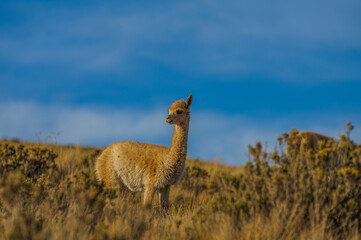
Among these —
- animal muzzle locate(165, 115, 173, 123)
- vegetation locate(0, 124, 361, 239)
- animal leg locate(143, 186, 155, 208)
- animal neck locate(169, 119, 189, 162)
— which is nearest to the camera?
vegetation locate(0, 124, 361, 239)

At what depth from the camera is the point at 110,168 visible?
787 cm

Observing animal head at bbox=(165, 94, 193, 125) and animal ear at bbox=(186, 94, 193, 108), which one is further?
animal ear at bbox=(186, 94, 193, 108)

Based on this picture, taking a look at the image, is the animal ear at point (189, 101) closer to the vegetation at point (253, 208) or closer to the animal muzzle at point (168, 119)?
the animal muzzle at point (168, 119)

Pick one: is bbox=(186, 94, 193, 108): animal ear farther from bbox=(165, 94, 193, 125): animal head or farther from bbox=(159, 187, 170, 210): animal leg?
bbox=(159, 187, 170, 210): animal leg

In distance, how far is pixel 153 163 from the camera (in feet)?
24.1

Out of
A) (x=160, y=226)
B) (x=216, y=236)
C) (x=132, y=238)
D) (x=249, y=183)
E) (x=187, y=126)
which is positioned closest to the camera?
(x=216, y=236)

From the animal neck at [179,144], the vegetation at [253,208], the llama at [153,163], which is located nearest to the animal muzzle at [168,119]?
the llama at [153,163]

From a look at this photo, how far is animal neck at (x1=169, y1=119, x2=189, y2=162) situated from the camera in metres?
7.27

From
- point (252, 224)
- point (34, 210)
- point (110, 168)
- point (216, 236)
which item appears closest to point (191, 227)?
point (216, 236)

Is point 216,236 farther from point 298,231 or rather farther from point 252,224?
point 298,231

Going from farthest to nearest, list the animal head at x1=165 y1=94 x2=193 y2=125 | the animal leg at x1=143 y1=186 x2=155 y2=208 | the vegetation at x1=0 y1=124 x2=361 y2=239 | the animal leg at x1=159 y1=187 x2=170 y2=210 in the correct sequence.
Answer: the animal leg at x1=159 y1=187 x2=170 y2=210 < the animal head at x1=165 y1=94 x2=193 y2=125 < the animal leg at x1=143 y1=186 x2=155 y2=208 < the vegetation at x1=0 y1=124 x2=361 y2=239

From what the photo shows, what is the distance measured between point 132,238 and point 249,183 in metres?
1.84

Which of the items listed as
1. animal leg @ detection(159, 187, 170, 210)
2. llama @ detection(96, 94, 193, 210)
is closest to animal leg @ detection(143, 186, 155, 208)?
llama @ detection(96, 94, 193, 210)

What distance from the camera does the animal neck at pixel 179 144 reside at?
7270 millimetres
